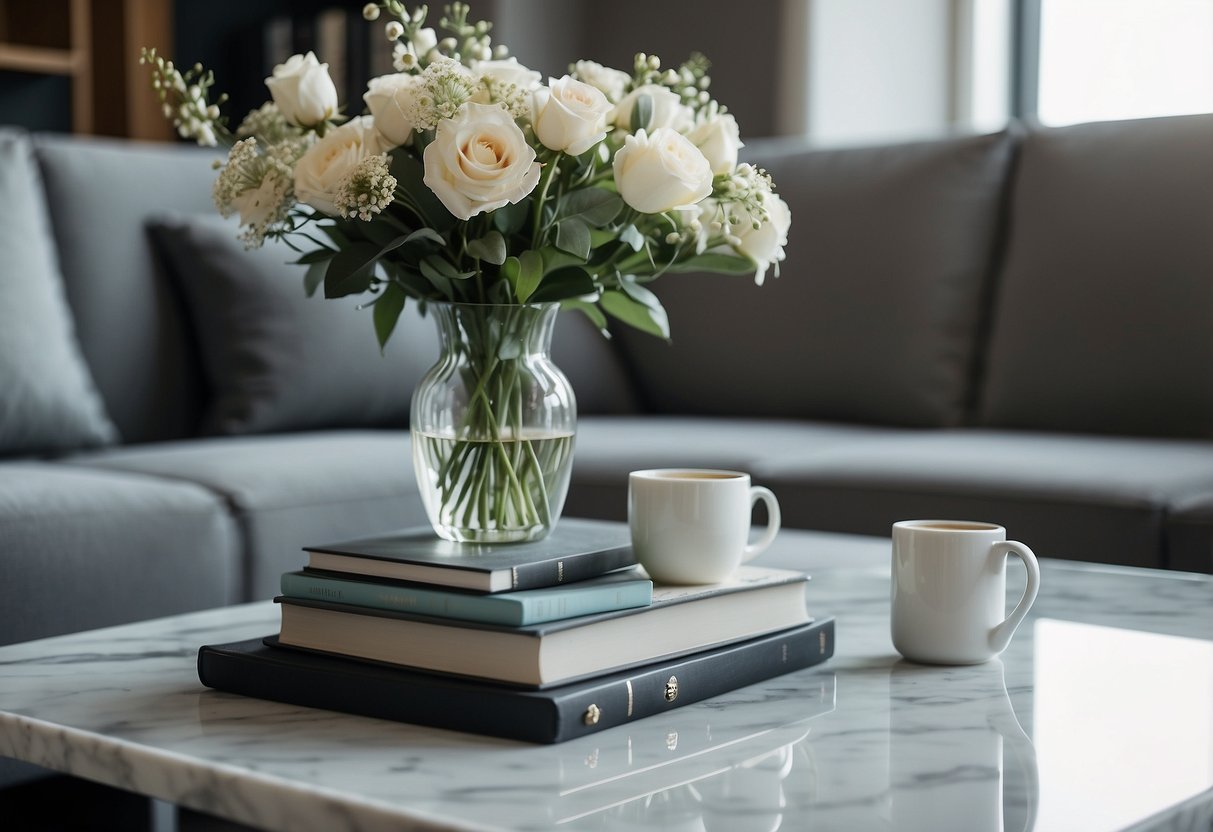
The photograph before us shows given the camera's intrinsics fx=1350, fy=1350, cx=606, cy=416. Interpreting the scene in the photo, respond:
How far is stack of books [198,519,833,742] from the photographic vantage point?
807 mm

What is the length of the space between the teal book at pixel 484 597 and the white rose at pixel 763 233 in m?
0.28

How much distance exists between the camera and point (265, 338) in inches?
90.4

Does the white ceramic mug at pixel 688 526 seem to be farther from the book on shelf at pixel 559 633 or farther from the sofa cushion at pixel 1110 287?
the sofa cushion at pixel 1110 287

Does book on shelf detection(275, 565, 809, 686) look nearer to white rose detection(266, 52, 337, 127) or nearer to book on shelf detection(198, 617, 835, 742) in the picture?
book on shelf detection(198, 617, 835, 742)

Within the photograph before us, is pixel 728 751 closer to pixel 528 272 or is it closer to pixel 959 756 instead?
pixel 959 756

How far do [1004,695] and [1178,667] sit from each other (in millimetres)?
175

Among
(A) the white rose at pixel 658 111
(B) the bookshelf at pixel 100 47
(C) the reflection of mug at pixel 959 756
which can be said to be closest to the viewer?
(C) the reflection of mug at pixel 959 756

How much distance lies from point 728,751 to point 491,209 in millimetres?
377

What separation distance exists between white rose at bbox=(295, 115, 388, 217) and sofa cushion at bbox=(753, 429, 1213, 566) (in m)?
1.10

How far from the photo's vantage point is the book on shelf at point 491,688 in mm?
790

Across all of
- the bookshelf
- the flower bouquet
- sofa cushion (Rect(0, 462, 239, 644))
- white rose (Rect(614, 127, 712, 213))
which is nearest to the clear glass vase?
the flower bouquet

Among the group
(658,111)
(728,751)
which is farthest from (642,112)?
(728,751)

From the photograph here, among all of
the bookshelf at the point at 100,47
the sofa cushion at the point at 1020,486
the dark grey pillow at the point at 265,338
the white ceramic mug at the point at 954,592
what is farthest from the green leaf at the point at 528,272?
the bookshelf at the point at 100,47

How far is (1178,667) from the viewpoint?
990 mm
